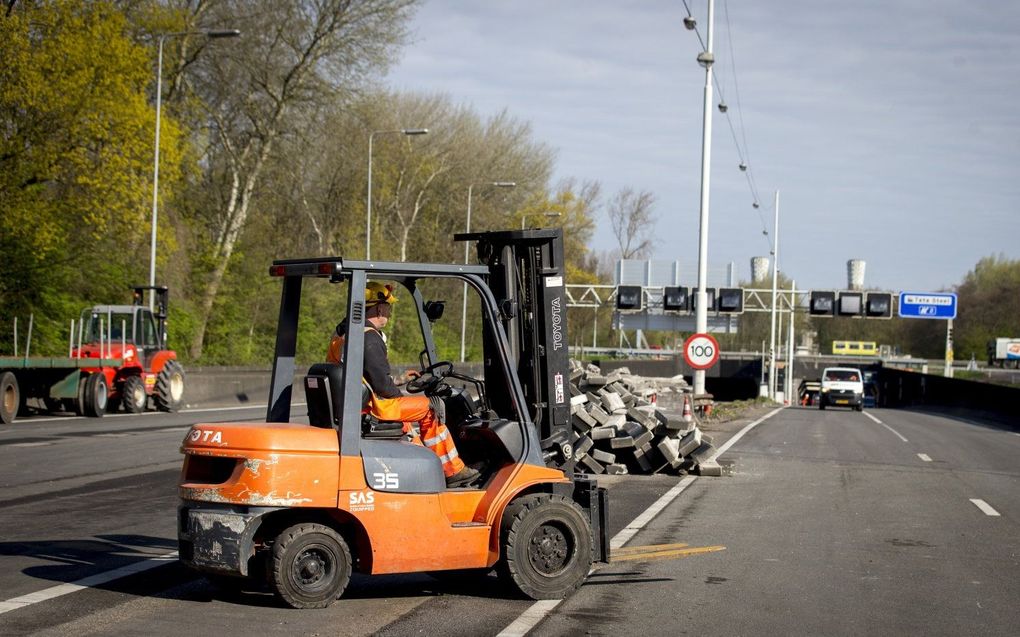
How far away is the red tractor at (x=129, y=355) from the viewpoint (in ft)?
94.3

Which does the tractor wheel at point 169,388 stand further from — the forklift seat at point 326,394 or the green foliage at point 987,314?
the green foliage at point 987,314

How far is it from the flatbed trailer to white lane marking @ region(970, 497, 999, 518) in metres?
18.7

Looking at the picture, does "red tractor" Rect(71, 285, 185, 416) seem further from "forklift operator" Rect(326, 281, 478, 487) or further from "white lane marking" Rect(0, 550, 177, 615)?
"forklift operator" Rect(326, 281, 478, 487)

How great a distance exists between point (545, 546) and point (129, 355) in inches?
908

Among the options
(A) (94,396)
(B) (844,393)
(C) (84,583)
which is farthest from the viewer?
(B) (844,393)

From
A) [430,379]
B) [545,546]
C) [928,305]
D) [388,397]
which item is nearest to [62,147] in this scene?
[430,379]

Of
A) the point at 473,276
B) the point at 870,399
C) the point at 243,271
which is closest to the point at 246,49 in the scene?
the point at 243,271

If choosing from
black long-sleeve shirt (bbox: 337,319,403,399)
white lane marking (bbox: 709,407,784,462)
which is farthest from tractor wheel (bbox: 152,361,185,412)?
black long-sleeve shirt (bbox: 337,319,403,399)

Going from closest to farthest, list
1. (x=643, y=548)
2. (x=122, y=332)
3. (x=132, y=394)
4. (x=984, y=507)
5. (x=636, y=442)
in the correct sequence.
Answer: (x=643, y=548) < (x=984, y=507) < (x=636, y=442) < (x=132, y=394) < (x=122, y=332)

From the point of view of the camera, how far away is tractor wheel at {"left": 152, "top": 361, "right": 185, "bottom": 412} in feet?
98.8

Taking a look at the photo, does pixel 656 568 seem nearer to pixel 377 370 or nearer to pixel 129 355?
pixel 377 370

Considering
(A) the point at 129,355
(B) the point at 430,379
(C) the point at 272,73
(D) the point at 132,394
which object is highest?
(C) the point at 272,73

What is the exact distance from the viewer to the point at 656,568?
9.44 meters

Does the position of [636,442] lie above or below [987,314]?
below
